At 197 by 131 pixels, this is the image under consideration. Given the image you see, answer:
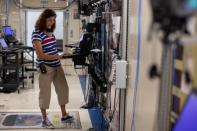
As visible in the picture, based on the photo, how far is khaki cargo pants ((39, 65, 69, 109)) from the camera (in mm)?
4762

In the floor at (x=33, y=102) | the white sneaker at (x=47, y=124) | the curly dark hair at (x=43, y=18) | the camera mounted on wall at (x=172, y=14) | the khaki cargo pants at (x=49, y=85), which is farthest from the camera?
the floor at (x=33, y=102)

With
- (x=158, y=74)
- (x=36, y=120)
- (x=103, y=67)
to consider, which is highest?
(x=158, y=74)

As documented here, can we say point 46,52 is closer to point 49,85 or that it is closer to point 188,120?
point 49,85

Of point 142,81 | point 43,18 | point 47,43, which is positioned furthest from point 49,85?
point 142,81

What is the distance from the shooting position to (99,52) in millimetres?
5012

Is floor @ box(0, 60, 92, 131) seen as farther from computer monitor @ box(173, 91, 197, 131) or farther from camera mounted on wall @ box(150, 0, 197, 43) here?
camera mounted on wall @ box(150, 0, 197, 43)

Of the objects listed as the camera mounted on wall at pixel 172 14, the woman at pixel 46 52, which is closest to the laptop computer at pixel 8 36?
the woman at pixel 46 52

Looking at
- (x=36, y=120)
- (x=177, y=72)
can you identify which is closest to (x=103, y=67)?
(x=36, y=120)

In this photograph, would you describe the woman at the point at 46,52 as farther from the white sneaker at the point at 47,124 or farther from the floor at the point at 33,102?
the floor at the point at 33,102

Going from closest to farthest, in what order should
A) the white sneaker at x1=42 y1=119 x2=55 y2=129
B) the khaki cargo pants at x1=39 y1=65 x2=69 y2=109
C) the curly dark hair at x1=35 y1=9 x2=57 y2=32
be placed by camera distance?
the curly dark hair at x1=35 y1=9 x2=57 y2=32
the khaki cargo pants at x1=39 y1=65 x2=69 y2=109
the white sneaker at x1=42 y1=119 x2=55 y2=129

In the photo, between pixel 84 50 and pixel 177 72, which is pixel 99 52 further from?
pixel 177 72

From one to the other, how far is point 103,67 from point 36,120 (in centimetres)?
133

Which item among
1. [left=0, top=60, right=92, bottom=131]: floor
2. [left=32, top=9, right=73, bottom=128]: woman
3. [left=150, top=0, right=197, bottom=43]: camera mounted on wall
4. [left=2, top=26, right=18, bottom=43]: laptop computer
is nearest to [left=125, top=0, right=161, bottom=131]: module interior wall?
[left=150, top=0, right=197, bottom=43]: camera mounted on wall

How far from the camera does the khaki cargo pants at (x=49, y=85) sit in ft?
15.6
